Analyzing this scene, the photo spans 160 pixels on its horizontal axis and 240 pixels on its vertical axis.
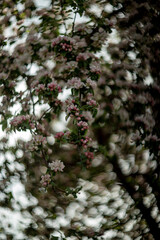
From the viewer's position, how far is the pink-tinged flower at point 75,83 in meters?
1.21

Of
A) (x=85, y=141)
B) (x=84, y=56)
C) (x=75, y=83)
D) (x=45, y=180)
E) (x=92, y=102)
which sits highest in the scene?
(x=84, y=56)

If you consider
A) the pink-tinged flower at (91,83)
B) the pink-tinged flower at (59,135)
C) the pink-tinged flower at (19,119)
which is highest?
the pink-tinged flower at (91,83)

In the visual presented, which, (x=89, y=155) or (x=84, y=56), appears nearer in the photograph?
(x=89, y=155)

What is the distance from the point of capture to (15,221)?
1.52 meters

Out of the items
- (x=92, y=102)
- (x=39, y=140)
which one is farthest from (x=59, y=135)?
(x=92, y=102)

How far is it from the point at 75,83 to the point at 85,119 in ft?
0.59

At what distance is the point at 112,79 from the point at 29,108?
44 cm

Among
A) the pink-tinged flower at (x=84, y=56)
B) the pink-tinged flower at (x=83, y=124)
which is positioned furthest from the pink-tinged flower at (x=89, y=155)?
the pink-tinged flower at (x=84, y=56)

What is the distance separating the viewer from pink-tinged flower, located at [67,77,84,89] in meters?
1.21

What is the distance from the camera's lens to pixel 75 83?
3.98 ft

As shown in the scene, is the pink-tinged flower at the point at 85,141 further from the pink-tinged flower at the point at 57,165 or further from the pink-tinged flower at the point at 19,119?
the pink-tinged flower at the point at 19,119

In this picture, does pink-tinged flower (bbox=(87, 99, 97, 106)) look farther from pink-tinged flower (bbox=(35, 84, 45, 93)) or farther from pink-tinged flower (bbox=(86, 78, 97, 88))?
pink-tinged flower (bbox=(35, 84, 45, 93))

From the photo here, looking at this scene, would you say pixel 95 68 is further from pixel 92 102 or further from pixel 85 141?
pixel 85 141

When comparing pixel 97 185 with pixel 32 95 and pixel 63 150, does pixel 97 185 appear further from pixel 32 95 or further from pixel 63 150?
pixel 32 95
